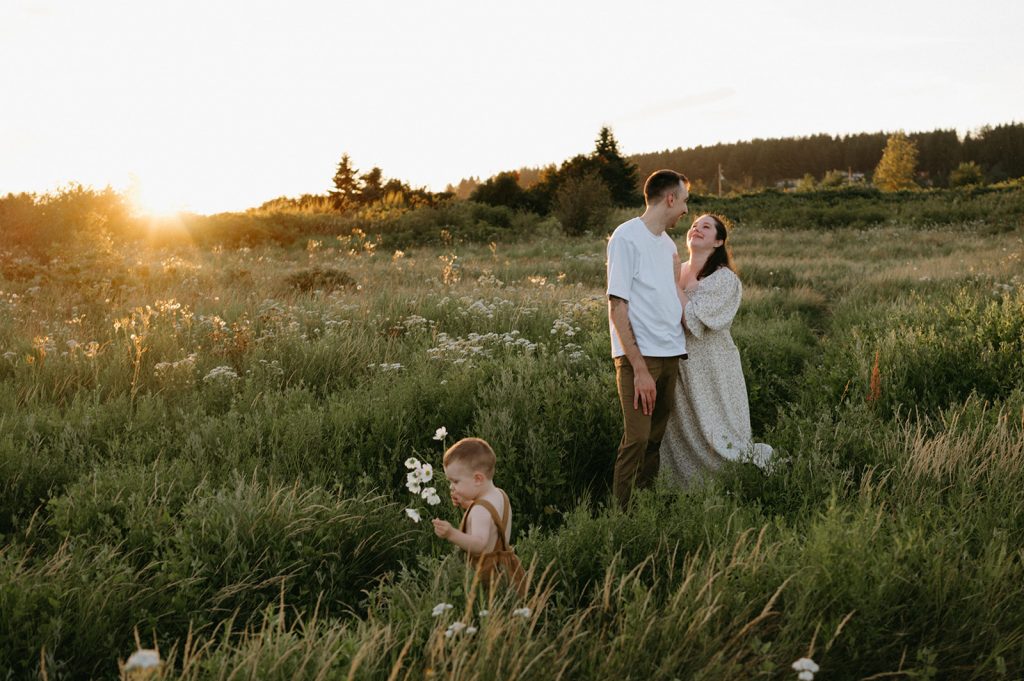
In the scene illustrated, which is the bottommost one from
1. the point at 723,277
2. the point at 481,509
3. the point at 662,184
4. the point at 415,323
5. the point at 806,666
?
the point at 806,666

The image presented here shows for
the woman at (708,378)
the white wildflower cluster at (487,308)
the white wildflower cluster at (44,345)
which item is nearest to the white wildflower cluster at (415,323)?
the white wildflower cluster at (487,308)

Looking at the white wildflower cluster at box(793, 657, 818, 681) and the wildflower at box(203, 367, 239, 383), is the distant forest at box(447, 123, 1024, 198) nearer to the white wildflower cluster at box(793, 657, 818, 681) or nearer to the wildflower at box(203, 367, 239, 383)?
the wildflower at box(203, 367, 239, 383)

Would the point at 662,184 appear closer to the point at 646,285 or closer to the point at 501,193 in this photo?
the point at 646,285

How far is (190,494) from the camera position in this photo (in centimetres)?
387

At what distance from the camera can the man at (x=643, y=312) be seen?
4297mm

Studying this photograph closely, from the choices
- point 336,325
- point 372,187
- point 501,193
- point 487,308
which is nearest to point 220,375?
point 336,325

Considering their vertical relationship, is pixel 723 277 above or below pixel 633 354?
above

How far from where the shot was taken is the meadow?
2434 mm

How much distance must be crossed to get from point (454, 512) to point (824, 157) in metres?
130

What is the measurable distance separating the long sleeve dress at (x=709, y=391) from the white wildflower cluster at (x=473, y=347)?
1.96 m

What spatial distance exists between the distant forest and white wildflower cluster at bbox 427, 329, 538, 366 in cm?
9582

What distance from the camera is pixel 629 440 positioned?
14.6 ft

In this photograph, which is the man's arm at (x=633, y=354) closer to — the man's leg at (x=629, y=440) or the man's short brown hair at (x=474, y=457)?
the man's leg at (x=629, y=440)

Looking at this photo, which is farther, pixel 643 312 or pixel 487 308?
pixel 487 308
